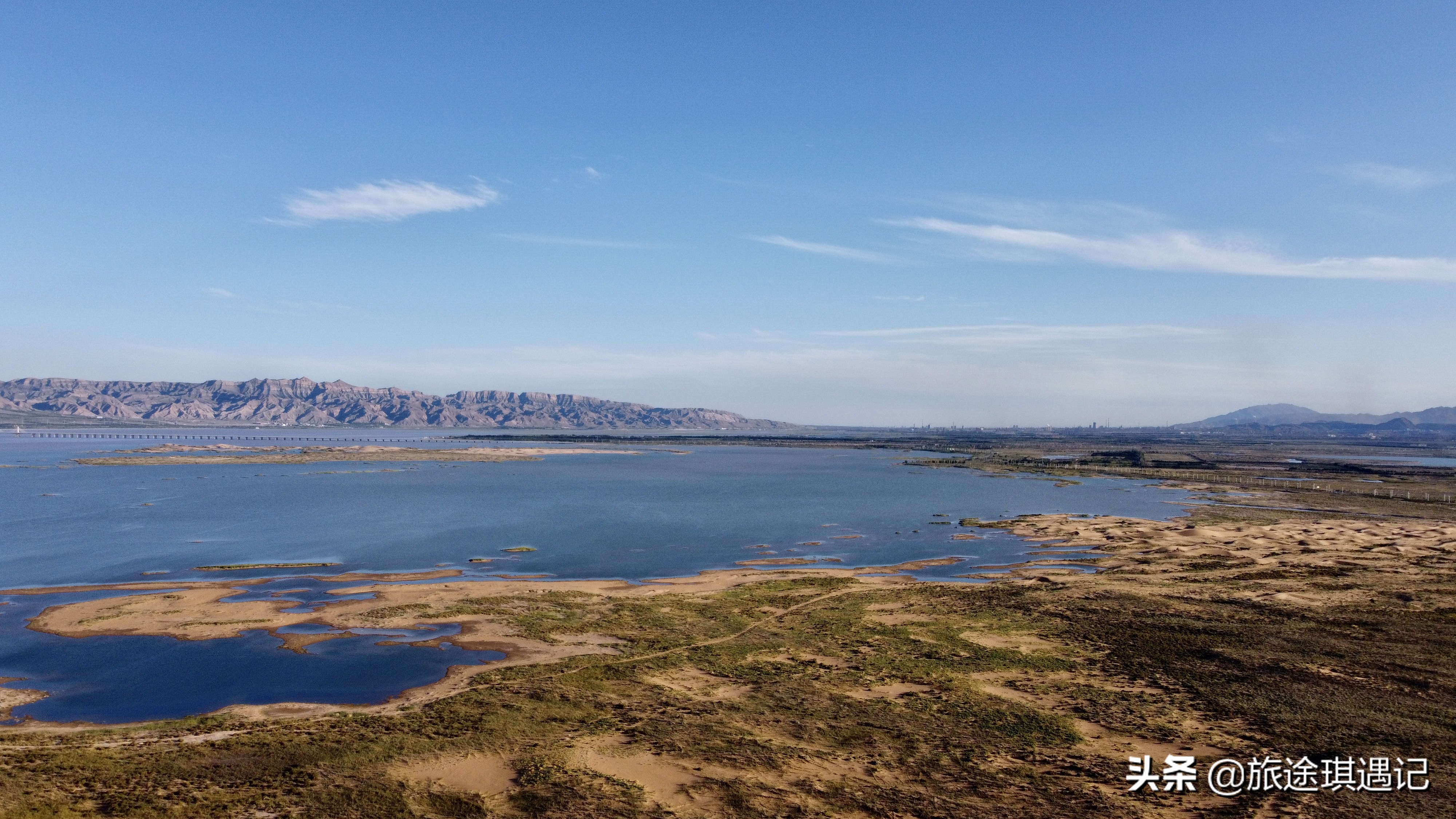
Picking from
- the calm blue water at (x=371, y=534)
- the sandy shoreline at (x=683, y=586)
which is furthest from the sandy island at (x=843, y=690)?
the calm blue water at (x=371, y=534)

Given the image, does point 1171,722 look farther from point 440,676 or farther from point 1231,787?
point 440,676

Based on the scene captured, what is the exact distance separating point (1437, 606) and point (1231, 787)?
30.3 metres

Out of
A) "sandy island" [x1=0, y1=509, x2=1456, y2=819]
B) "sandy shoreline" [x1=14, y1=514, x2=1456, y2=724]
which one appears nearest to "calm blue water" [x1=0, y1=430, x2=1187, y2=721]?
"sandy shoreline" [x1=14, y1=514, x2=1456, y2=724]

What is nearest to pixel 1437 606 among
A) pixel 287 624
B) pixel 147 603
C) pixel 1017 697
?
pixel 1017 697

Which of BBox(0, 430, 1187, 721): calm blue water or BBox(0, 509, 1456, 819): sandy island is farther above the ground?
BBox(0, 509, 1456, 819): sandy island

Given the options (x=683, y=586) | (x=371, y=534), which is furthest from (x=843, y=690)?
(x=371, y=534)

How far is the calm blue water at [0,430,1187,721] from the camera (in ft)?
102

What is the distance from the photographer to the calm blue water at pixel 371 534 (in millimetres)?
31016

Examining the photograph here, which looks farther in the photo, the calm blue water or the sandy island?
the calm blue water

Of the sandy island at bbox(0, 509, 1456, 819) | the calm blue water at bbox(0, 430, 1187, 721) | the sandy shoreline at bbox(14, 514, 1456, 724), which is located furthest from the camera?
the sandy shoreline at bbox(14, 514, 1456, 724)

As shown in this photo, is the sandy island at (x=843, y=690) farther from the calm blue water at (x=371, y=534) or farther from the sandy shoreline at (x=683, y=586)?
the calm blue water at (x=371, y=534)

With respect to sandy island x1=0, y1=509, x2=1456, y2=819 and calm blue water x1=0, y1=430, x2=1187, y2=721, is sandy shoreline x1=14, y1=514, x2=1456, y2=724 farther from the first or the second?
calm blue water x1=0, y1=430, x2=1187, y2=721

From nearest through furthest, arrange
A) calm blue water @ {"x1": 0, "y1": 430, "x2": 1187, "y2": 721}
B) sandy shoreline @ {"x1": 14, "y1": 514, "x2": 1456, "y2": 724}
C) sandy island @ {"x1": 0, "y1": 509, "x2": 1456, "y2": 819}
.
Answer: sandy island @ {"x1": 0, "y1": 509, "x2": 1456, "y2": 819}, calm blue water @ {"x1": 0, "y1": 430, "x2": 1187, "y2": 721}, sandy shoreline @ {"x1": 14, "y1": 514, "x2": 1456, "y2": 724}

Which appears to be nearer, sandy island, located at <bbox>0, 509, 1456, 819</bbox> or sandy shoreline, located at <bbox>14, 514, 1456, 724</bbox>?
sandy island, located at <bbox>0, 509, 1456, 819</bbox>
